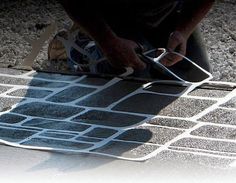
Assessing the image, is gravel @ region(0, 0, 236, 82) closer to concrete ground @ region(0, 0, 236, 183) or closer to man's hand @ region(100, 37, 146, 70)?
concrete ground @ region(0, 0, 236, 183)

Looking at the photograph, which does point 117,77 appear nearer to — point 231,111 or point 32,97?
point 32,97

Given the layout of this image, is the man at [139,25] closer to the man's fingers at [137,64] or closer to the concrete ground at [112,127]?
the man's fingers at [137,64]

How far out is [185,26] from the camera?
→ 2.27 metres

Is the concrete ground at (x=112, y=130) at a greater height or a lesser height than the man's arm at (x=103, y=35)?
lesser

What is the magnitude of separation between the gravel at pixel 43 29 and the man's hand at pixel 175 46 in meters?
0.24

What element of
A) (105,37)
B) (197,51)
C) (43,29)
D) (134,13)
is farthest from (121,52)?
(43,29)

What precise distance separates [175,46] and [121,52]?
206 mm

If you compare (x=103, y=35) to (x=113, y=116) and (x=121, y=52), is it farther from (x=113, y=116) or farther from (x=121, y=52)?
(x=113, y=116)

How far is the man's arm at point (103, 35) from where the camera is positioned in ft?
6.91

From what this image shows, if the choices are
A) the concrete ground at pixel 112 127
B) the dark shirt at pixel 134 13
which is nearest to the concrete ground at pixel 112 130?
the concrete ground at pixel 112 127

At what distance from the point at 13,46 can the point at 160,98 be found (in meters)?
0.80

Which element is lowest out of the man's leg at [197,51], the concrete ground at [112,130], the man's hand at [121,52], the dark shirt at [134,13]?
the concrete ground at [112,130]

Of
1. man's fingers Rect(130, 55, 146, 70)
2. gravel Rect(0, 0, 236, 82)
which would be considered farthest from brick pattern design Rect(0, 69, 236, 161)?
gravel Rect(0, 0, 236, 82)

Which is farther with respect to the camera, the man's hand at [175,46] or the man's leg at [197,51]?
the man's leg at [197,51]
